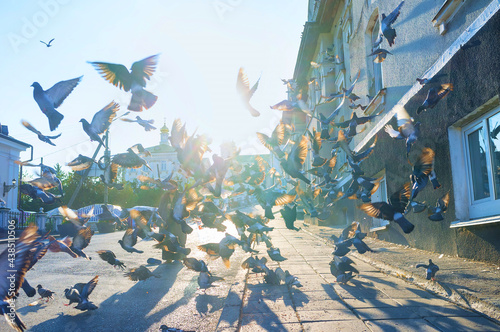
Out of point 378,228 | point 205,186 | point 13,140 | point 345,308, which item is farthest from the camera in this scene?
point 13,140

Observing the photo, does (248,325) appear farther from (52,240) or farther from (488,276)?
(488,276)

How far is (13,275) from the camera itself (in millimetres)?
2215

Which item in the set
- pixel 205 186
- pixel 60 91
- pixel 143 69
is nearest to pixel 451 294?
pixel 205 186

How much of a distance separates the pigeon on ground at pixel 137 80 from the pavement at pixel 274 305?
2.09 meters

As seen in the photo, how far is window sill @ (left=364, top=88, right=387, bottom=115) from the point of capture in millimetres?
7391

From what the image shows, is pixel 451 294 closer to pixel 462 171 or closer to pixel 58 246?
pixel 462 171

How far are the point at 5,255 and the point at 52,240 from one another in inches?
40.7

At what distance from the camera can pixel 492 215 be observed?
3812 millimetres

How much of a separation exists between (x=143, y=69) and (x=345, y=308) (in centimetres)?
307

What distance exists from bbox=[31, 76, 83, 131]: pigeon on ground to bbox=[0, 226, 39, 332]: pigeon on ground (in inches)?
57.5

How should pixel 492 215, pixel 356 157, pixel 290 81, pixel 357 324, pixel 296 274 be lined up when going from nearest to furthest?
1. pixel 357 324
2. pixel 492 215
3. pixel 356 157
4. pixel 296 274
5. pixel 290 81

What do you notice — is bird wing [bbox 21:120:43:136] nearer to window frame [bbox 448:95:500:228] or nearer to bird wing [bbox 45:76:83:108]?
bird wing [bbox 45:76:83:108]

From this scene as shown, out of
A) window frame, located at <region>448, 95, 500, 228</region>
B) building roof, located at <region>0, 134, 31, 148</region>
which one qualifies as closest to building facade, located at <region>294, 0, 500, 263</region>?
window frame, located at <region>448, 95, 500, 228</region>

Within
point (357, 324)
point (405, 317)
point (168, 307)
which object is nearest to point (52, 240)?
point (168, 307)
